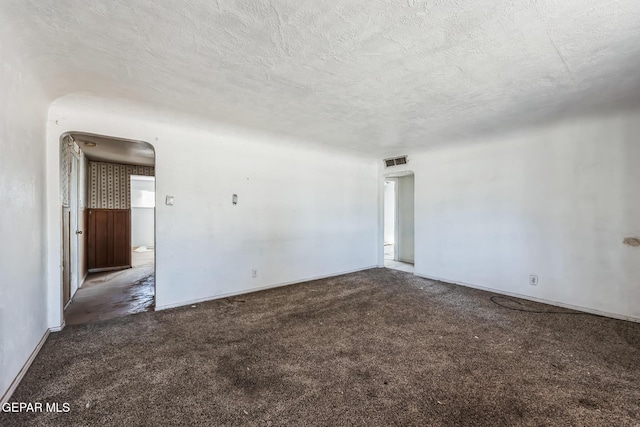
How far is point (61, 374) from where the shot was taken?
199 cm

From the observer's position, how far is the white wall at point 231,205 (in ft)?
10.2

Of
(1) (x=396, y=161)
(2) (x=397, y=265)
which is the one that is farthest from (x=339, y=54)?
(2) (x=397, y=265)

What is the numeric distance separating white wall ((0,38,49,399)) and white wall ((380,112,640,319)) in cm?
501

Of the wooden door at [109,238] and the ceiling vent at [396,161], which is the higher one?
the ceiling vent at [396,161]

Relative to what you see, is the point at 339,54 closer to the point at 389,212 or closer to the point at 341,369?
the point at 341,369

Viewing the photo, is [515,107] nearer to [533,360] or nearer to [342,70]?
[342,70]

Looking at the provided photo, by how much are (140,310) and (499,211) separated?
5048mm

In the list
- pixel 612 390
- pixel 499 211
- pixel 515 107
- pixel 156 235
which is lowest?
pixel 612 390

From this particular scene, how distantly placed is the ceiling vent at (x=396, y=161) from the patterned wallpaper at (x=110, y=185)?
530cm

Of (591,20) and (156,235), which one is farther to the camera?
(156,235)

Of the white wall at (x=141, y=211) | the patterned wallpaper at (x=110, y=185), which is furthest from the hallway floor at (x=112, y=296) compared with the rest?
the white wall at (x=141, y=211)

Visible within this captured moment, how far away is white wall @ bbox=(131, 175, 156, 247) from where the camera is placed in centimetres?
862

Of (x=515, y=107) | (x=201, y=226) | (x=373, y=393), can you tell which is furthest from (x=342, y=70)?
(x=201, y=226)

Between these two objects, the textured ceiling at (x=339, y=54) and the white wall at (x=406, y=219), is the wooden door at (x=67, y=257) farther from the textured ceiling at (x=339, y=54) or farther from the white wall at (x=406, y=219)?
the white wall at (x=406, y=219)
